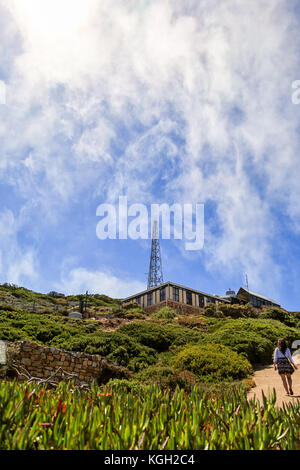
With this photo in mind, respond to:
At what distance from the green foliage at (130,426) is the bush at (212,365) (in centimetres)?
1002

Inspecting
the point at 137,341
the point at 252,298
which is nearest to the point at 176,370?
the point at 137,341

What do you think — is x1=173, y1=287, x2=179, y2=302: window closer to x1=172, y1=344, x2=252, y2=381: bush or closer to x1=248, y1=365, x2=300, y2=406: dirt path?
x1=248, y1=365, x2=300, y2=406: dirt path

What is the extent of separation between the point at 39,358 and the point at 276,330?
624 inches

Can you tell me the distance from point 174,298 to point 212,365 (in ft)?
112

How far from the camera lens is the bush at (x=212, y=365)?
41.4 feet

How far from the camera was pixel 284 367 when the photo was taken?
9641 millimetres

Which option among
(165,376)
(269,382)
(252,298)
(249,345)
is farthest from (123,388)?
(252,298)

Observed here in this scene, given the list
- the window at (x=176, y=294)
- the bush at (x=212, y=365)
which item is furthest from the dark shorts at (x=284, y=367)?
the window at (x=176, y=294)

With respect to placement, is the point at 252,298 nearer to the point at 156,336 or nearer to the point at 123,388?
the point at 156,336

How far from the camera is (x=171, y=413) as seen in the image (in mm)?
2832

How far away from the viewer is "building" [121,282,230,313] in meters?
46.0

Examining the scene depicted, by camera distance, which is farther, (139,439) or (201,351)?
(201,351)

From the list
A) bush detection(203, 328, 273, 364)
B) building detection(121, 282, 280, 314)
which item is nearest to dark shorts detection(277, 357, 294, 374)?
bush detection(203, 328, 273, 364)
